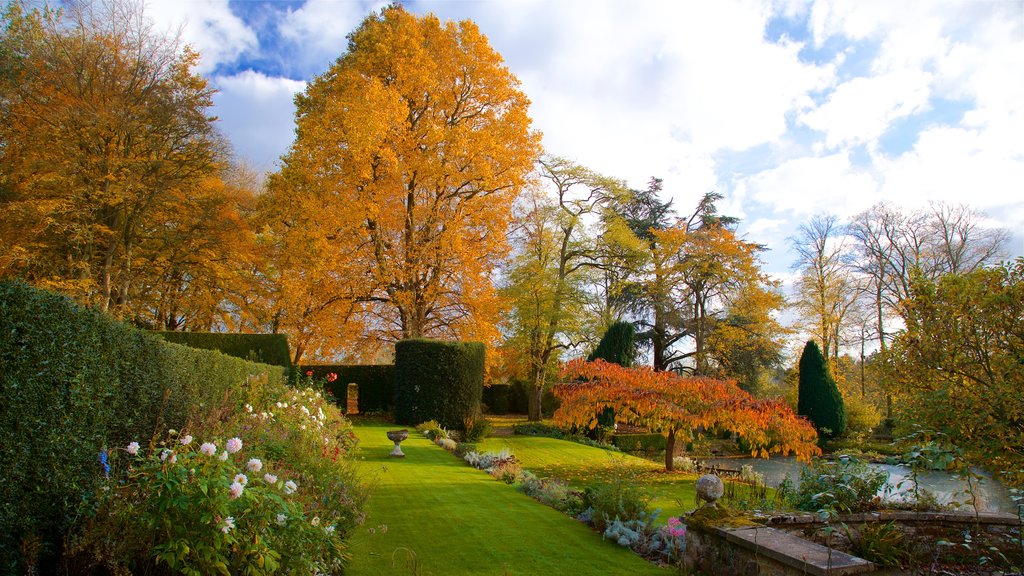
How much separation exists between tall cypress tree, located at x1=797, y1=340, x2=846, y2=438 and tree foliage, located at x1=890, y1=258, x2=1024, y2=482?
1622 cm

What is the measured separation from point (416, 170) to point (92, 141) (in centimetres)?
820

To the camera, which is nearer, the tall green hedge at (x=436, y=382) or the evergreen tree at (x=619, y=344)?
the tall green hedge at (x=436, y=382)

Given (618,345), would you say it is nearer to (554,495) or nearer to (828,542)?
(554,495)

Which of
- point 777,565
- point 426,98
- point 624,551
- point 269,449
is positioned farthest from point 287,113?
point 777,565

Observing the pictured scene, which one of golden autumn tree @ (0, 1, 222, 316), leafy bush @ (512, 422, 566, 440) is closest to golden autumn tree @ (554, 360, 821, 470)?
leafy bush @ (512, 422, 566, 440)

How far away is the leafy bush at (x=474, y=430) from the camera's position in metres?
16.0

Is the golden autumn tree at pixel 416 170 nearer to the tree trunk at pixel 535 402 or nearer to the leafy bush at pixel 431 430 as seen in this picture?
the leafy bush at pixel 431 430

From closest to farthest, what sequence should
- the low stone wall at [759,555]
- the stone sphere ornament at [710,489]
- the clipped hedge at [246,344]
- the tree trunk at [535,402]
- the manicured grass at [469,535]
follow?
the low stone wall at [759,555], the manicured grass at [469,535], the stone sphere ornament at [710,489], the clipped hedge at [246,344], the tree trunk at [535,402]

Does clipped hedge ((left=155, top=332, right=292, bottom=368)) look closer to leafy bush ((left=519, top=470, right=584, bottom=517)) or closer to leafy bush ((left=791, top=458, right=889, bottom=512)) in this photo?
leafy bush ((left=519, top=470, right=584, bottom=517))

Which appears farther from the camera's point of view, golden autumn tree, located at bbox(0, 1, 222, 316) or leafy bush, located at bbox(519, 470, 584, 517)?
golden autumn tree, located at bbox(0, 1, 222, 316)

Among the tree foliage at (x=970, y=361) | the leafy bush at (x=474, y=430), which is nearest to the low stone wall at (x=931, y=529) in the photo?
the tree foliage at (x=970, y=361)

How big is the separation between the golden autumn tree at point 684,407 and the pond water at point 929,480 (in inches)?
32.1

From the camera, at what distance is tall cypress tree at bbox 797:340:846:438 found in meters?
20.5

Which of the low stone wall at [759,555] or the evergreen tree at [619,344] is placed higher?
the evergreen tree at [619,344]
